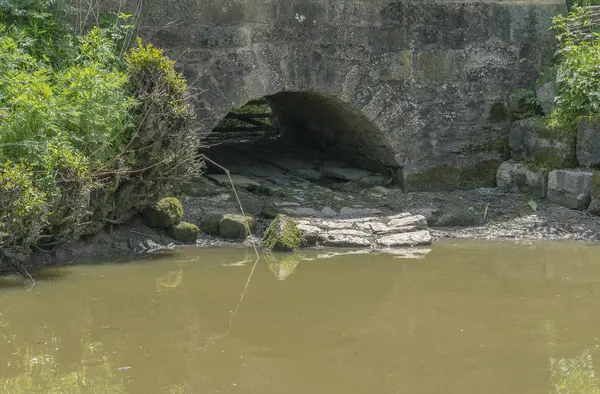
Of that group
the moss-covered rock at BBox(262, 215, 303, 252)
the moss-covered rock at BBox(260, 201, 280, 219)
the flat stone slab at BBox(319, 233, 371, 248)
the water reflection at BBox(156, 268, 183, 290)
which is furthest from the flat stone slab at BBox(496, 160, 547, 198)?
the water reflection at BBox(156, 268, 183, 290)

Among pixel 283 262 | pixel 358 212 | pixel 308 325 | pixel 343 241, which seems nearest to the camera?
pixel 308 325

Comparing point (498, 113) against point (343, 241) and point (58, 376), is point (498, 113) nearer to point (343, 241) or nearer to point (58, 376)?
point (343, 241)

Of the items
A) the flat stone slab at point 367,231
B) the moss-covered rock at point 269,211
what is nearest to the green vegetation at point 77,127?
the moss-covered rock at point 269,211

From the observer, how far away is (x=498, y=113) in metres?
9.14

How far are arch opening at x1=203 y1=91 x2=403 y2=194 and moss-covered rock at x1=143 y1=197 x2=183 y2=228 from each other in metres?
1.14

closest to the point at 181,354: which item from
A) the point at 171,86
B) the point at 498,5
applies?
the point at 171,86

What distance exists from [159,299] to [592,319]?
250 centimetres

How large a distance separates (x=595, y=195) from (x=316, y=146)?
3.51 m

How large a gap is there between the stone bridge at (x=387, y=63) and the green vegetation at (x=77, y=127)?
0.71 metres

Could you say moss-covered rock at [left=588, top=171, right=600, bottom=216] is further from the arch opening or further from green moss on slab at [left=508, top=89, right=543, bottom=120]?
the arch opening

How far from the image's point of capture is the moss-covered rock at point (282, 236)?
722 cm

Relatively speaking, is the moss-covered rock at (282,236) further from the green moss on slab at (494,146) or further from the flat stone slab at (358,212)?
the green moss on slab at (494,146)

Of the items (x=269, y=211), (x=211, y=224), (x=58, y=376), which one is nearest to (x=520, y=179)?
(x=269, y=211)

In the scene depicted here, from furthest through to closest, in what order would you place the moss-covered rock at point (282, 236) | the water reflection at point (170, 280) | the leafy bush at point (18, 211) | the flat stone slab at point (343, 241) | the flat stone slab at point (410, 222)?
the flat stone slab at point (410, 222) < the flat stone slab at point (343, 241) < the moss-covered rock at point (282, 236) < the water reflection at point (170, 280) < the leafy bush at point (18, 211)
